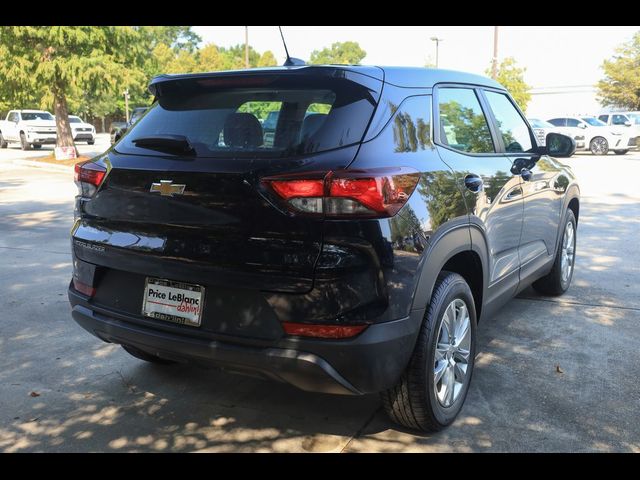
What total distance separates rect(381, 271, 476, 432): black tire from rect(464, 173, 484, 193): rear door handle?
0.50 m

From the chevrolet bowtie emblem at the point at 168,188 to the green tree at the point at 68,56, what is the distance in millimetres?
18595

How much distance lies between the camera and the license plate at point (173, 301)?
2.70m

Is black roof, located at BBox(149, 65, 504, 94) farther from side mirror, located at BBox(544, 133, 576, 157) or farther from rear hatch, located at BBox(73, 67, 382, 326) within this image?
side mirror, located at BBox(544, 133, 576, 157)

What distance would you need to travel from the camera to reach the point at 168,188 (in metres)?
2.75

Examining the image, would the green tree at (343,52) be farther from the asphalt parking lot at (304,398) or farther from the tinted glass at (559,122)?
the asphalt parking lot at (304,398)

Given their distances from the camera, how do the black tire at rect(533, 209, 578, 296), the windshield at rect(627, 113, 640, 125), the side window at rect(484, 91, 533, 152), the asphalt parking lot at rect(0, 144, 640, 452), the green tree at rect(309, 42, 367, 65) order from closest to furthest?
the asphalt parking lot at rect(0, 144, 640, 452) → the side window at rect(484, 91, 533, 152) → the black tire at rect(533, 209, 578, 296) → the windshield at rect(627, 113, 640, 125) → the green tree at rect(309, 42, 367, 65)

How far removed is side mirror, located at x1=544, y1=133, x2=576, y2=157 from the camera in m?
4.52

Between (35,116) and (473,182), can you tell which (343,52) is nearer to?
(35,116)

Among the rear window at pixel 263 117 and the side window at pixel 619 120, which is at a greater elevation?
the side window at pixel 619 120

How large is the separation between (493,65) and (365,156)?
26152 millimetres

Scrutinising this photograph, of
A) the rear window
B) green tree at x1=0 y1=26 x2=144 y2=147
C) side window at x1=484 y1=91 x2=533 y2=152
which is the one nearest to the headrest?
the rear window

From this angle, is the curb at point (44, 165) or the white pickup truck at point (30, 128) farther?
the white pickup truck at point (30, 128)

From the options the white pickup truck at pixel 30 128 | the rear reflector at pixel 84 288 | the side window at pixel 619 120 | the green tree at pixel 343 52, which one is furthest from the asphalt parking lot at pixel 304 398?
the green tree at pixel 343 52

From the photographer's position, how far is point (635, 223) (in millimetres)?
8977
